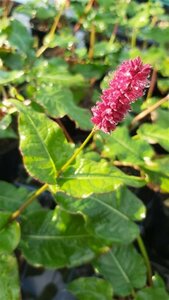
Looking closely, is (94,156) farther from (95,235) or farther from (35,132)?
(35,132)

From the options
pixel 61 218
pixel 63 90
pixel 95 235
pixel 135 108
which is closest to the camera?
pixel 95 235

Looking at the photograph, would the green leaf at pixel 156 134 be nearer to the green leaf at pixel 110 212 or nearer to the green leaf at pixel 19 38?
the green leaf at pixel 110 212

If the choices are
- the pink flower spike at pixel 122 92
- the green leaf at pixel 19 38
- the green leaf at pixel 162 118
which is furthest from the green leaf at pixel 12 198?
the pink flower spike at pixel 122 92

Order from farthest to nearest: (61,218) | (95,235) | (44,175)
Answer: (61,218) → (95,235) → (44,175)

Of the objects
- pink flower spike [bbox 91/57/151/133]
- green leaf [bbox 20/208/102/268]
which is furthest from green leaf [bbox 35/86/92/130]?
pink flower spike [bbox 91/57/151/133]

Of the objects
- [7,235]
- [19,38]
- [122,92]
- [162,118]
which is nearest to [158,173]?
[162,118]

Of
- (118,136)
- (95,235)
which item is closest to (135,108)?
(118,136)

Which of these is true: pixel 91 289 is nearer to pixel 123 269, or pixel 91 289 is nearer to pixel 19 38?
pixel 123 269
